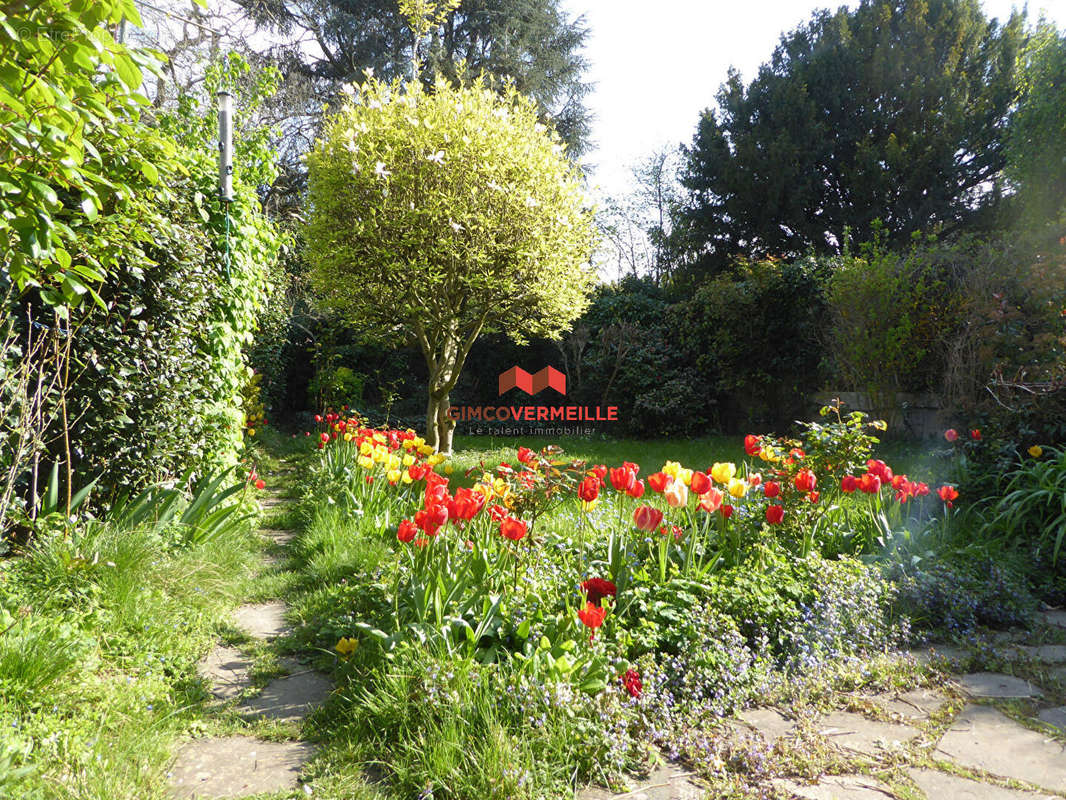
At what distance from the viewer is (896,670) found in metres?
2.56

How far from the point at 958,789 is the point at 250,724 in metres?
2.26

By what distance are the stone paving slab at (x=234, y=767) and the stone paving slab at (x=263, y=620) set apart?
2.99 feet

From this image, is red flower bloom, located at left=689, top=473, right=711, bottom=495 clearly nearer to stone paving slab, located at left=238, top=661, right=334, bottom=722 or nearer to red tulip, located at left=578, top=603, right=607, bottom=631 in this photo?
red tulip, located at left=578, top=603, right=607, bottom=631

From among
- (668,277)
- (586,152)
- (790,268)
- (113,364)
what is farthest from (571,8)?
(113,364)

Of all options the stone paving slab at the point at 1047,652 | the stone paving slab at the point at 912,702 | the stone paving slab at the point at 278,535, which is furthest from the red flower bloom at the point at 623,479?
the stone paving slab at the point at 278,535

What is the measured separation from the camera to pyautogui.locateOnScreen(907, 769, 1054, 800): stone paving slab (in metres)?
1.81

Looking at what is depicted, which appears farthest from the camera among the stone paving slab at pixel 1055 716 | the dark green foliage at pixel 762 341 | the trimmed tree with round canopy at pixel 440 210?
the dark green foliage at pixel 762 341

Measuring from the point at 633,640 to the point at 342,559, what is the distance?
189cm

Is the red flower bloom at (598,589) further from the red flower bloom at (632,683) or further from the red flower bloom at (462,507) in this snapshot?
the red flower bloom at (462,507)

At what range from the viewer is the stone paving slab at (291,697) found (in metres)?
2.26

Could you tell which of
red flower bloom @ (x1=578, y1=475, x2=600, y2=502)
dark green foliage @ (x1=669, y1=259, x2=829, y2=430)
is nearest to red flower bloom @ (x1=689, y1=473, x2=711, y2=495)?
red flower bloom @ (x1=578, y1=475, x2=600, y2=502)

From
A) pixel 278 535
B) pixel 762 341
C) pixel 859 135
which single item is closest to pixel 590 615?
pixel 278 535

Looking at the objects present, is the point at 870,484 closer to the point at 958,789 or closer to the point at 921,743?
the point at 921,743

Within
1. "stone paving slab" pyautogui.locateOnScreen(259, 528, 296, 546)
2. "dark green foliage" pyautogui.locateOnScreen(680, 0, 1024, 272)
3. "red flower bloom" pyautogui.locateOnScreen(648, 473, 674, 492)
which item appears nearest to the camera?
"red flower bloom" pyautogui.locateOnScreen(648, 473, 674, 492)
